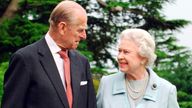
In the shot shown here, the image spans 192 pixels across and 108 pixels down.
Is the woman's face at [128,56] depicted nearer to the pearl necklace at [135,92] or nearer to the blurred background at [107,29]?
the pearl necklace at [135,92]

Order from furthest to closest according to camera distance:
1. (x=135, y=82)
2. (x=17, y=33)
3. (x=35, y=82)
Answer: (x=17, y=33), (x=135, y=82), (x=35, y=82)

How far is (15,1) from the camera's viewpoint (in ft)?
38.4

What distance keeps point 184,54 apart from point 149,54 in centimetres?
889

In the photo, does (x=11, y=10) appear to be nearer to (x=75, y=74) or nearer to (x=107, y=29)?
(x=107, y=29)

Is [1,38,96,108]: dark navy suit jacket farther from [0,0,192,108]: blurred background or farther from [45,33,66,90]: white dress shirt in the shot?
[0,0,192,108]: blurred background

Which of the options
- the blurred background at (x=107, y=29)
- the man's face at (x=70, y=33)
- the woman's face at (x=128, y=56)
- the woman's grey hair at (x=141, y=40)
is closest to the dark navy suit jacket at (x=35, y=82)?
the man's face at (x=70, y=33)

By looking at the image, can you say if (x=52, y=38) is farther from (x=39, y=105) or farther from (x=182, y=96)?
(x=182, y=96)

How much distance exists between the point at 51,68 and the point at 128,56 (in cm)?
53

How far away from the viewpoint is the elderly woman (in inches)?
173

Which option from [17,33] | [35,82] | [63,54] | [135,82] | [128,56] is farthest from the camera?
[17,33]

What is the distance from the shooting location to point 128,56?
4.37m

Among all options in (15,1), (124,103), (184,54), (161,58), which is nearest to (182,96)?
(161,58)

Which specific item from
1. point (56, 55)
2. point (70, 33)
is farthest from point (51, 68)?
point (70, 33)

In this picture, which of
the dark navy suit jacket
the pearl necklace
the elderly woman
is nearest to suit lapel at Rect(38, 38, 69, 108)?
the dark navy suit jacket
